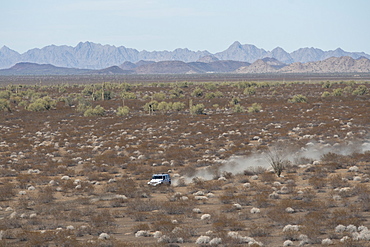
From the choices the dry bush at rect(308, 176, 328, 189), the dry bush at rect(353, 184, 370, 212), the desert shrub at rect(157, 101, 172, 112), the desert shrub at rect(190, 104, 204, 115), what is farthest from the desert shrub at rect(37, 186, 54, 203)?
A: the desert shrub at rect(157, 101, 172, 112)

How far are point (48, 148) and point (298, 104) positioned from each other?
39759 millimetres

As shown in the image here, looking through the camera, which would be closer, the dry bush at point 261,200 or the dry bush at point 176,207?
the dry bush at point 176,207

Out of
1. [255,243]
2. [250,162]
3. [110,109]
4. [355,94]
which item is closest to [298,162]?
[250,162]

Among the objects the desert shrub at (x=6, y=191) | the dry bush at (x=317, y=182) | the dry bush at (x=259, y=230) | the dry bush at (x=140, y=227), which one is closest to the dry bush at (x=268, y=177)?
the dry bush at (x=317, y=182)

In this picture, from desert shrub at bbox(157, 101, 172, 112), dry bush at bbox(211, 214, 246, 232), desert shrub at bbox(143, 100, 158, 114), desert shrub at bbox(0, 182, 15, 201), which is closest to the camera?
dry bush at bbox(211, 214, 246, 232)

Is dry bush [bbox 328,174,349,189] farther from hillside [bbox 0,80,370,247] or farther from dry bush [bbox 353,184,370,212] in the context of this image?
dry bush [bbox 353,184,370,212]

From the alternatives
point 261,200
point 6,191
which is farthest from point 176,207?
point 6,191

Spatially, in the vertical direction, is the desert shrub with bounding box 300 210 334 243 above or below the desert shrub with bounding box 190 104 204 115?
above

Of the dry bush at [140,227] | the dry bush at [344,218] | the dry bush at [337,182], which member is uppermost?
the dry bush at [344,218]

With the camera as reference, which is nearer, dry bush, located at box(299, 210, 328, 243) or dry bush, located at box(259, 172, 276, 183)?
dry bush, located at box(299, 210, 328, 243)

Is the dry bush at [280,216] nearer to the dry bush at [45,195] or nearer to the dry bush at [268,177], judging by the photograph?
the dry bush at [268,177]

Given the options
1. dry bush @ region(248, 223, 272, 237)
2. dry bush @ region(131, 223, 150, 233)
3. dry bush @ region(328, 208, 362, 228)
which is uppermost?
dry bush @ region(328, 208, 362, 228)

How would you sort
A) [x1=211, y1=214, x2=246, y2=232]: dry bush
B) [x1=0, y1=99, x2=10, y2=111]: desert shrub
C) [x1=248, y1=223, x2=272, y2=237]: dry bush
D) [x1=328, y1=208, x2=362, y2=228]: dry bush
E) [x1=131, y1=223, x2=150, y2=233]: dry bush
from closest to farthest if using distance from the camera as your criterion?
[x1=248, y1=223, x2=272, y2=237]: dry bush < [x1=328, y1=208, x2=362, y2=228]: dry bush < [x1=211, y1=214, x2=246, y2=232]: dry bush < [x1=131, y1=223, x2=150, y2=233]: dry bush < [x1=0, y1=99, x2=10, y2=111]: desert shrub

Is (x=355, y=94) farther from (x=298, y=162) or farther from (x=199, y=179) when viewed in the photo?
(x=199, y=179)
